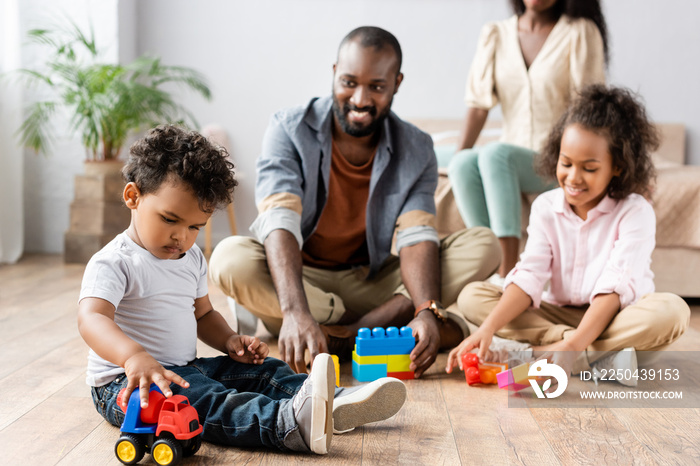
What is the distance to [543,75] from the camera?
253 cm

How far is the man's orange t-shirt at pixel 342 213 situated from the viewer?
6.18ft

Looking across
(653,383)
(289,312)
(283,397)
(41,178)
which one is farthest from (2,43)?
(653,383)

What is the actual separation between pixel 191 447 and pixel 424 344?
2.03ft

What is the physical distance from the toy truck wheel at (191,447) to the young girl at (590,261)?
0.63 meters

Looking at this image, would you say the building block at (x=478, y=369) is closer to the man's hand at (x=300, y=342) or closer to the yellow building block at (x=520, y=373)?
the yellow building block at (x=520, y=373)

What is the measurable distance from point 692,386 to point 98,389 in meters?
1.25

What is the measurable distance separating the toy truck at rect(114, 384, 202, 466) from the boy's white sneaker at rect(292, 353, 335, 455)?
0.16 m

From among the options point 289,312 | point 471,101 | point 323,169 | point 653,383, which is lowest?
point 653,383

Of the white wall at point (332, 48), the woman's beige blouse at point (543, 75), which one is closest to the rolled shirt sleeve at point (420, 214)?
the woman's beige blouse at point (543, 75)

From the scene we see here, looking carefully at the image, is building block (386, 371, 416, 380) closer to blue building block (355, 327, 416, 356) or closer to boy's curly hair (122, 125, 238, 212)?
blue building block (355, 327, 416, 356)

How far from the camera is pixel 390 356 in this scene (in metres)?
1.55

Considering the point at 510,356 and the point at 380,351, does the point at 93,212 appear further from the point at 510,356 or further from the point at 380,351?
the point at 510,356

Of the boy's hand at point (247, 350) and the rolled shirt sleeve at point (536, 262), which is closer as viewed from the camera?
the boy's hand at point (247, 350)

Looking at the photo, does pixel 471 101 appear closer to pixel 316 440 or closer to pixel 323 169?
pixel 323 169
